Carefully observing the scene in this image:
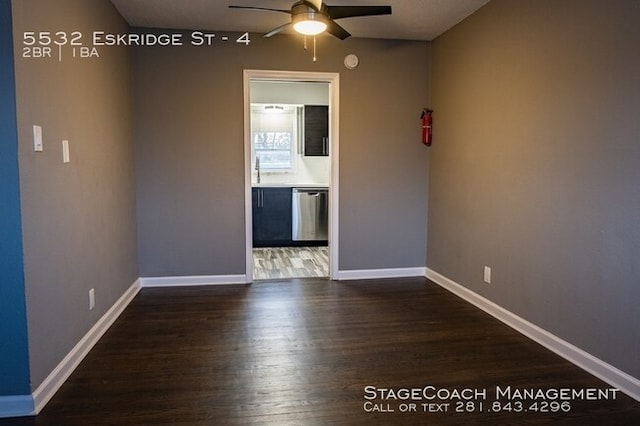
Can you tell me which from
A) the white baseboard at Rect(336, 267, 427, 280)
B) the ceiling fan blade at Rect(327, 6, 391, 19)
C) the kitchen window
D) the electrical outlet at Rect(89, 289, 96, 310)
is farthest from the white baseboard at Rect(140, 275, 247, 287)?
the kitchen window

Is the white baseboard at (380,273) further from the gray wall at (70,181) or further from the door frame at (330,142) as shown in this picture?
the gray wall at (70,181)

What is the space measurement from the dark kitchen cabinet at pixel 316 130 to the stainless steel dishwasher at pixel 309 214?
25.8 inches

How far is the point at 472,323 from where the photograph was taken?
11.3 feet

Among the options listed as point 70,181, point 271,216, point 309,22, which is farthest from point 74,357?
point 271,216

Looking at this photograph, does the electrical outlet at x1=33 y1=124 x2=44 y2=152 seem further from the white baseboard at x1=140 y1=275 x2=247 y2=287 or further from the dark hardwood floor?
the white baseboard at x1=140 y1=275 x2=247 y2=287

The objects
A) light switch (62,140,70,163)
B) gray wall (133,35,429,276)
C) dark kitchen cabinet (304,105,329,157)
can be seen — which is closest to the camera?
light switch (62,140,70,163)

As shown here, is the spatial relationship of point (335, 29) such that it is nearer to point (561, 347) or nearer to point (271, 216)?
point (561, 347)

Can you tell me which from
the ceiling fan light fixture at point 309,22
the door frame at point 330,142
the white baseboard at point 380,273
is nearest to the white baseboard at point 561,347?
the white baseboard at point 380,273

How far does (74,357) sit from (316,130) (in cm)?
496

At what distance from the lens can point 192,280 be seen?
14.9 ft

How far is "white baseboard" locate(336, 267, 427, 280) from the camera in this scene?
4.79 m

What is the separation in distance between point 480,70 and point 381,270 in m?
2.19

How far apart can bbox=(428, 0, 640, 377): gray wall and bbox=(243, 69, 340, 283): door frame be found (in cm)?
112

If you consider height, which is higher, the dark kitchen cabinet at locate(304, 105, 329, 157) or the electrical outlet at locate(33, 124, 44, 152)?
the dark kitchen cabinet at locate(304, 105, 329, 157)
